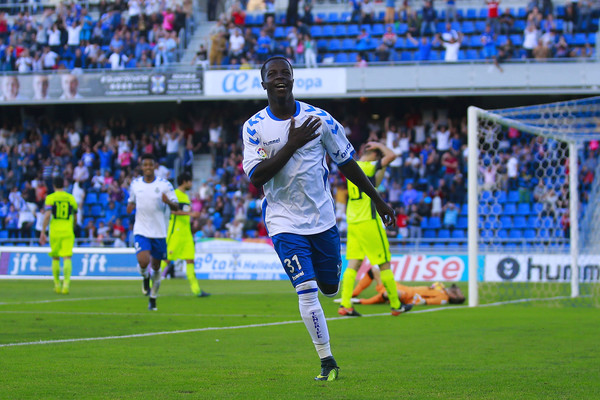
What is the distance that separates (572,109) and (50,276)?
16.2 metres

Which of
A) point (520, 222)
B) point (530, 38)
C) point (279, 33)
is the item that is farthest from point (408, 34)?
point (520, 222)

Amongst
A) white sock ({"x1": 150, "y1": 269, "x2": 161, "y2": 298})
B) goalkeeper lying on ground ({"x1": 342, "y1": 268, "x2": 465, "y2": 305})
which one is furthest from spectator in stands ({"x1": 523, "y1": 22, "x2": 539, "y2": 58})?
white sock ({"x1": 150, "y1": 269, "x2": 161, "y2": 298})

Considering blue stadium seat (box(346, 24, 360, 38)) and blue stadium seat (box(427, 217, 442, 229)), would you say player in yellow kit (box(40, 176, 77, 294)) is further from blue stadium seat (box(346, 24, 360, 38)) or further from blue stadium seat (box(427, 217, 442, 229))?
blue stadium seat (box(346, 24, 360, 38))

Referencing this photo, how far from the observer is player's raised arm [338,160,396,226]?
6.26 meters

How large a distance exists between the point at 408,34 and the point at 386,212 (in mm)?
24991

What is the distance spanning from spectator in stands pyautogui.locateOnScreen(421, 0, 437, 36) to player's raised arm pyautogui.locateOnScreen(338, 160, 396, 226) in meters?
25.0

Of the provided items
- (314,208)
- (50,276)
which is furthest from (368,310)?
(50,276)

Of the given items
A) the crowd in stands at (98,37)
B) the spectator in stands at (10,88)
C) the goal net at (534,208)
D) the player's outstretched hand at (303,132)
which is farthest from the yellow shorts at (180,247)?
the spectator in stands at (10,88)

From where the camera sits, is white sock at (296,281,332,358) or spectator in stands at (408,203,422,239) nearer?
white sock at (296,281,332,358)

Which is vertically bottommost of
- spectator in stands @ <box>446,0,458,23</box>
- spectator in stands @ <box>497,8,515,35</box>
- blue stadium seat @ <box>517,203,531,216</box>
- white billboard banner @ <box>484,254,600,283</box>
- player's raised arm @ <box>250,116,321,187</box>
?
white billboard banner @ <box>484,254,600,283</box>

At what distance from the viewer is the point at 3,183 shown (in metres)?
32.5

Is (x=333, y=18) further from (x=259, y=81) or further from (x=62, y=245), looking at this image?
(x=62, y=245)

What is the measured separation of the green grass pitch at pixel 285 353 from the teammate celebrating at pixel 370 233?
0.32m

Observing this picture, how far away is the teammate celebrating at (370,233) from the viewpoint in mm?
12211
